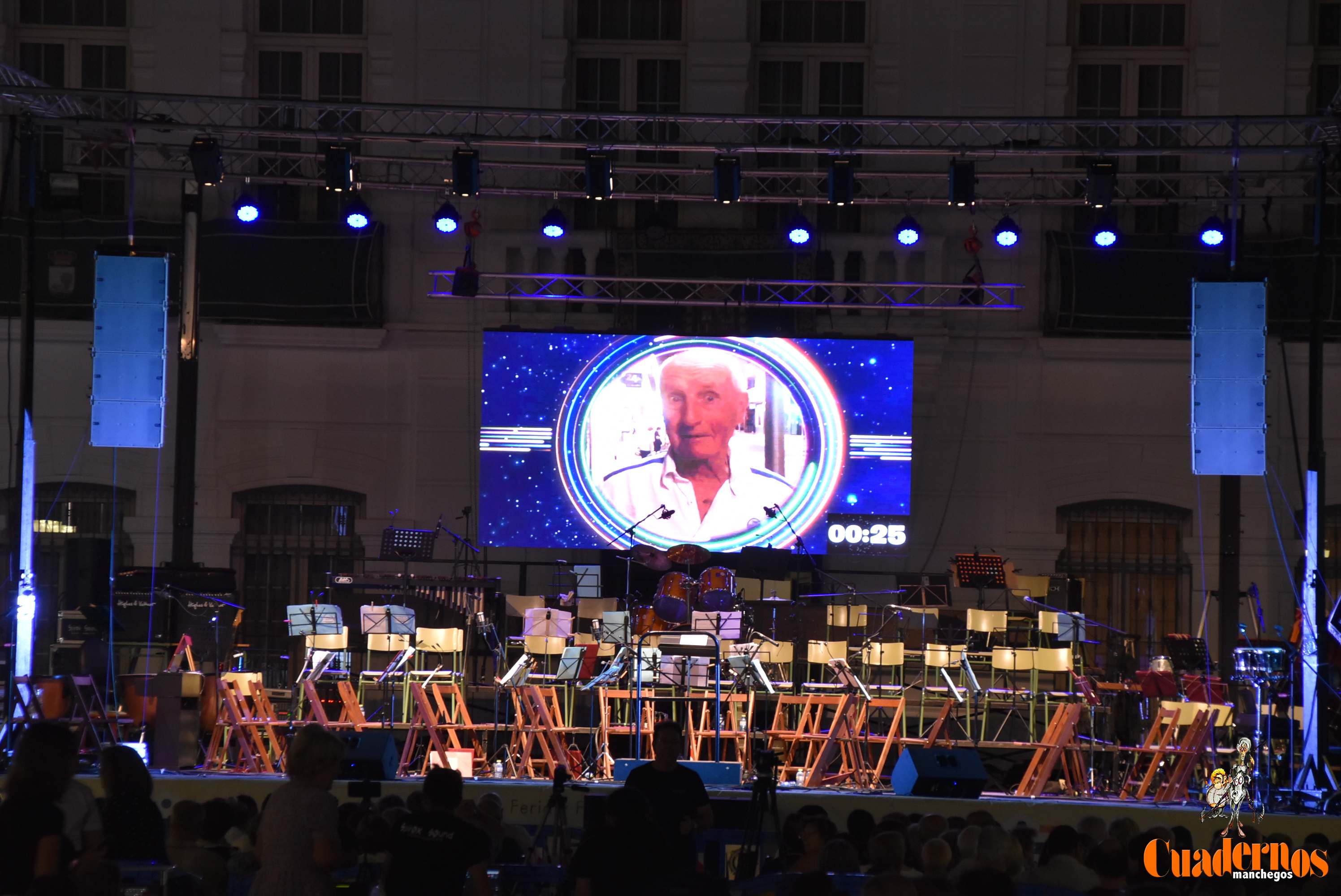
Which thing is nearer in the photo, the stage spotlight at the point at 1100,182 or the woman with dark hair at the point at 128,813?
the woman with dark hair at the point at 128,813

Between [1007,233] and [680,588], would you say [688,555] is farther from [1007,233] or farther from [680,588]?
[1007,233]

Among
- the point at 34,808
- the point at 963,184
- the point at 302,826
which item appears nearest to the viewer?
the point at 34,808

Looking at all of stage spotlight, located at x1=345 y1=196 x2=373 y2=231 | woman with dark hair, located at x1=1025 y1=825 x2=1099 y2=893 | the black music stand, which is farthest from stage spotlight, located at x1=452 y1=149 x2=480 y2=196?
woman with dark hair, located at x1=1025 y1=825 x2=1099 y2=893

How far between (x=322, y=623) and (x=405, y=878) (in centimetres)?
724

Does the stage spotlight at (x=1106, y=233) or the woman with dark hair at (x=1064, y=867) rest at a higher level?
the stage spotlight at (x=1106, y=233)

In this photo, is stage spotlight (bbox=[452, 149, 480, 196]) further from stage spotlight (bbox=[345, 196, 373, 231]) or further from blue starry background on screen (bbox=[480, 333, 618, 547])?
blue starry background on screen (bbox=[480, 333, 618, 547])

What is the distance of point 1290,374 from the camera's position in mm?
15672

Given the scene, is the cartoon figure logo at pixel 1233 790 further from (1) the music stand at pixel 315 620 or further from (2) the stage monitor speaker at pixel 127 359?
(2) the stage monitor speaker at pixel 127 359

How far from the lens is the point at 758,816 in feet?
24.8

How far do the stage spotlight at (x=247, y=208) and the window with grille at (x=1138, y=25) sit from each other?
8438mm

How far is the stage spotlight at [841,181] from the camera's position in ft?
41.0

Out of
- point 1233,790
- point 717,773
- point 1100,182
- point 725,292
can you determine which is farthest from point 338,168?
point 1233,790

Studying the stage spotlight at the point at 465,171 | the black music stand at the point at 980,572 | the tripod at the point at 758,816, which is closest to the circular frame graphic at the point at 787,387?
the black music stand at the point at 980,572

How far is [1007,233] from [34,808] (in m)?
10.8
